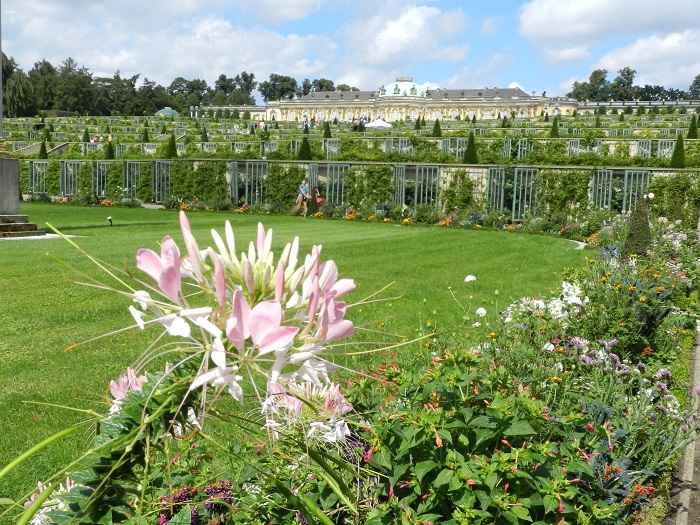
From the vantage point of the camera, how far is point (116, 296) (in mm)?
6680

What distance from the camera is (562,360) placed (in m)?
3.67

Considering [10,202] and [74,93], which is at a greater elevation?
[74,93]

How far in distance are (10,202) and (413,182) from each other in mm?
9972

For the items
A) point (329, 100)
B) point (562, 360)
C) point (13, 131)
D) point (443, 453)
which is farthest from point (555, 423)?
point (329, 100)

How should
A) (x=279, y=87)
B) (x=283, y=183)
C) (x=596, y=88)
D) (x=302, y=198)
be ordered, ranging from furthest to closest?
(x=279, y=87), (x=596, y=88), (x=283, y=183), (x=302, y=198)

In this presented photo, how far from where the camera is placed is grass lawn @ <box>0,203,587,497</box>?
3.53m

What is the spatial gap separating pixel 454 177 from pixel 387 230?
Answer: 382cm

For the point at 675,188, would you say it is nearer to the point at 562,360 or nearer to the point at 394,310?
the point at 394,310

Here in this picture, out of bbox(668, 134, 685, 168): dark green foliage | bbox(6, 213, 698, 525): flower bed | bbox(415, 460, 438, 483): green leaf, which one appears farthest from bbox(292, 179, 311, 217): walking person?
bbox(415, 460, 438, 483): green leaf

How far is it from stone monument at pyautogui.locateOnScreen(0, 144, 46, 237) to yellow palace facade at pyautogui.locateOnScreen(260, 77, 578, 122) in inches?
3294

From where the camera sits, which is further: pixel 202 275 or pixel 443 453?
pixel 443 453

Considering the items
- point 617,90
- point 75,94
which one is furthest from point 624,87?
point 75,94

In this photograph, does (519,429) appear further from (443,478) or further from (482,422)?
(443,478)

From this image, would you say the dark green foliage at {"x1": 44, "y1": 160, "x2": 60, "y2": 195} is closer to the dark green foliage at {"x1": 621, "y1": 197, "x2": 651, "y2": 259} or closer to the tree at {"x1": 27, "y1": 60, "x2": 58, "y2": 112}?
the dark green foliage at {"x1": 621, "y1": 197, "x2": 651, "y2": 259}
